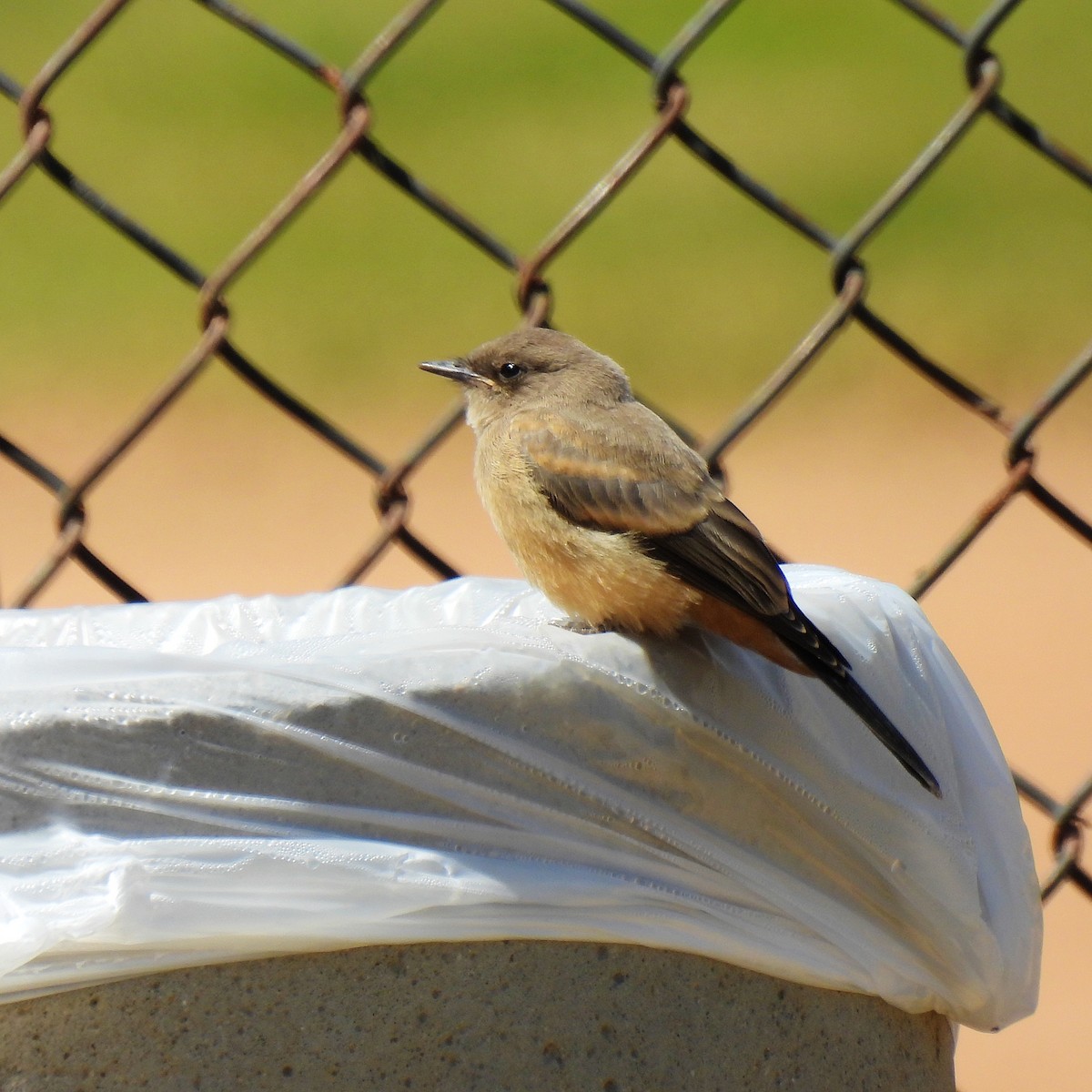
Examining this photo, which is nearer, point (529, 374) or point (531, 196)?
point (529, 374)

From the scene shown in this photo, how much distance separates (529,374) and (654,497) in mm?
681

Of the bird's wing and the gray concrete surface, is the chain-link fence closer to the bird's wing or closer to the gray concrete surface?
the bird's wing

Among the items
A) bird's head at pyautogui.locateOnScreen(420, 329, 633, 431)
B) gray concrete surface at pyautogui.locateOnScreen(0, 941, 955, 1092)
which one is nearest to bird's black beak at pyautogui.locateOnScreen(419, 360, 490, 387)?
bird's head at pyautogui.locateOnScreen(420, 329, 633, 431)

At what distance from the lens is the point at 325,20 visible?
1236cm

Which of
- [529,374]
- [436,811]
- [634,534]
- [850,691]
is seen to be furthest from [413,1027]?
[529,374]

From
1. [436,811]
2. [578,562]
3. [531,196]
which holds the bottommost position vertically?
[436,811]

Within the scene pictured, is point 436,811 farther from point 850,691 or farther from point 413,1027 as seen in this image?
point 850,691

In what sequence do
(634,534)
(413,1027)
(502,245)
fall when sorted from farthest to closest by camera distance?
1. (502,245)
2. (634,534)
3. (413,1027)

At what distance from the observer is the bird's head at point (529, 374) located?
2785mm

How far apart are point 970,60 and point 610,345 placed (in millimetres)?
7140

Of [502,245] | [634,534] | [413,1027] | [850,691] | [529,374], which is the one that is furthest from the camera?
[529,374]

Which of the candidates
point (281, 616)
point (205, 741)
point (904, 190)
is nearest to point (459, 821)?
point (205, 741)

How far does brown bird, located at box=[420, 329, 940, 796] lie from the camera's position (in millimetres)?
1908

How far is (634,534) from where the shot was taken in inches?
87.8
